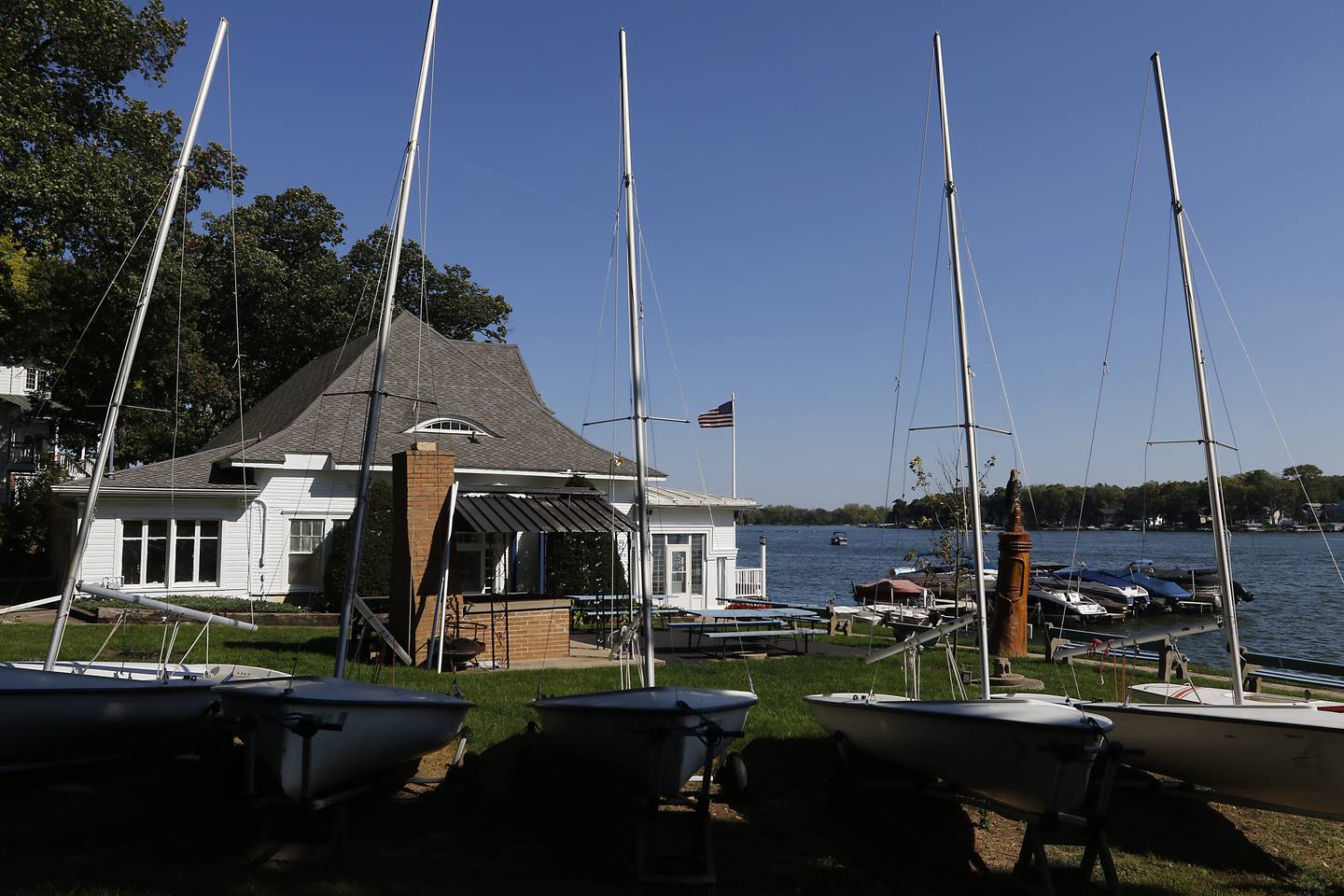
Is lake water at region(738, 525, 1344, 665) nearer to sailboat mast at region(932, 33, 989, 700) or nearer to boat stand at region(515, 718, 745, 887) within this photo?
sailboat mast at region(932, 33, 989, 700)

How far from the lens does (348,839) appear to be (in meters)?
7.25

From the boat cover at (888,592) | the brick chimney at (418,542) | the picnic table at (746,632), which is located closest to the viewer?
the brick chimney at (418,542)

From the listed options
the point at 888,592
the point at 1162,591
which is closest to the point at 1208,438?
the point at 888,592

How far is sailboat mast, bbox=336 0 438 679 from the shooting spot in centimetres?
959

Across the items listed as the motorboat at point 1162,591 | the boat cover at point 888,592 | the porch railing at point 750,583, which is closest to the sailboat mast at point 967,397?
the porch railing at point 750,583

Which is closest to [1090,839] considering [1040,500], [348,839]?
[348,839]

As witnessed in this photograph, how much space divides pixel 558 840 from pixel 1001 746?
339 cm

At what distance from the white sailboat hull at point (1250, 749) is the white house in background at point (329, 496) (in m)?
13.7

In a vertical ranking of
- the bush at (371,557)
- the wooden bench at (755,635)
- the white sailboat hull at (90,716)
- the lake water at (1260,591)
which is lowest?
the lake water at (1260,591)

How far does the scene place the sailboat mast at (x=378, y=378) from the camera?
9586mm

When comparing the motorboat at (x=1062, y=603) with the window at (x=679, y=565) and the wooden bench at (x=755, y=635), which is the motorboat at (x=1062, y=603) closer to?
the window at (x=679, y=565)

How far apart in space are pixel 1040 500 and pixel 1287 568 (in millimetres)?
28672

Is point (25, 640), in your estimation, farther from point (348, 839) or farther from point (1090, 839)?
point (1090, 839)

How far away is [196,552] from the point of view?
80.4 ft
